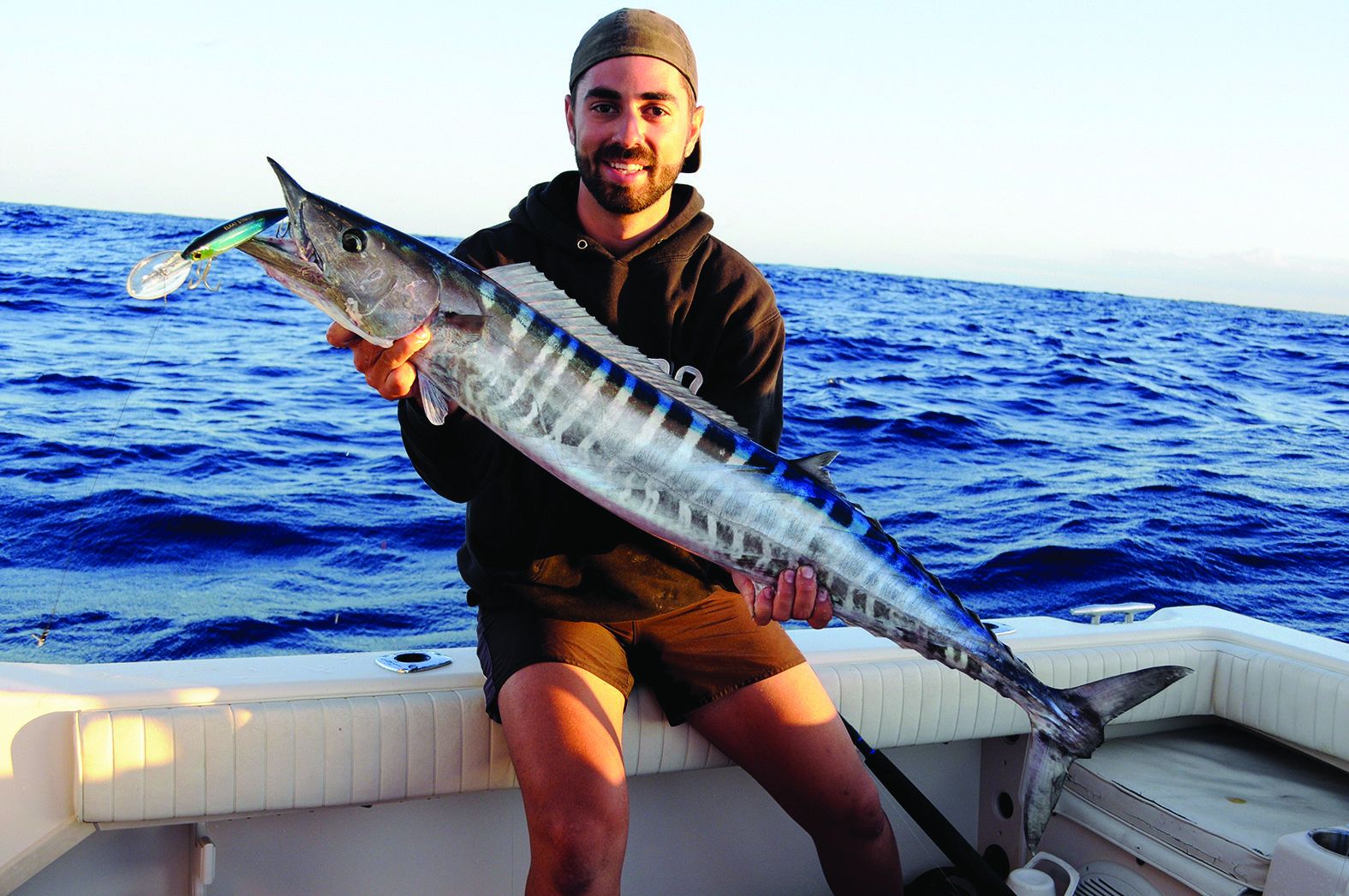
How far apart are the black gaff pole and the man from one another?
22cm

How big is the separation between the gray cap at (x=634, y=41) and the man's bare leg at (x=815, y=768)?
1831mm

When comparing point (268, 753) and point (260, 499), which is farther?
point (260, 499)

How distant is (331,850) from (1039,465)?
36.4ft

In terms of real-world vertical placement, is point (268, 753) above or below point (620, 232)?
below

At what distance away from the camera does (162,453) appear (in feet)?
34.6

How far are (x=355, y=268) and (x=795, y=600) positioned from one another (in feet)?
4.35

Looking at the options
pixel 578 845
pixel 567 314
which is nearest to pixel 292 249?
pixel 567 314

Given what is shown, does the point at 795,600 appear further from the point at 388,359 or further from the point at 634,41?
the point at 634,41

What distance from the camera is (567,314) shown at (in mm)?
2373

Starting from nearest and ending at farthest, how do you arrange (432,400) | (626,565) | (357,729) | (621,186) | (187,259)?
(187,259)
(432,400)
(357,729)
(626,565)
(621,186)

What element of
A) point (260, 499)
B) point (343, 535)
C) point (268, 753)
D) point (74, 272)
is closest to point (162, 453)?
point (260, 499)

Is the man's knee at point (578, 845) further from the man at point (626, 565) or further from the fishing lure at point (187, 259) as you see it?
the fishing lure at point (187, 259)

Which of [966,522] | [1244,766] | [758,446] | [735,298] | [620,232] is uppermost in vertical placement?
[620,232]

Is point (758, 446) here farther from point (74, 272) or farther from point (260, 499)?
point (74, 272)
